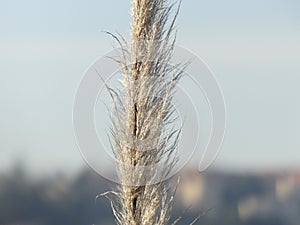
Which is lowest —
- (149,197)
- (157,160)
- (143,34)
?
(149,197)

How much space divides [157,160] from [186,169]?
22 cm

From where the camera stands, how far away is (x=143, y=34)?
6.64 ft

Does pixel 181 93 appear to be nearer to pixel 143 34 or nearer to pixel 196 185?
pixel 143 34

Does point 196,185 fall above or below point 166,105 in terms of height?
below

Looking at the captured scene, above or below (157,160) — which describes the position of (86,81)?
above

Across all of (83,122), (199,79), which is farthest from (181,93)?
(83,122)

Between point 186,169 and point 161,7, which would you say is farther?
point 186,169

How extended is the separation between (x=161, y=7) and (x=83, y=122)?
539 millimetres

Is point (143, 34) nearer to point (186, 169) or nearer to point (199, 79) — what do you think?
point (199, 79)

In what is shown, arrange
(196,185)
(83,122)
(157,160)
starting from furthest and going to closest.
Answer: (196,185) < (83,122) < (157,160)

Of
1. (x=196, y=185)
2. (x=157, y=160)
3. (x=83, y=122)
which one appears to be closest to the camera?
(x=157, y=160)

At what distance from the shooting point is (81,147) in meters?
2.13

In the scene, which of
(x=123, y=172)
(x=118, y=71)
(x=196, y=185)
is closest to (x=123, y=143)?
(x=123, y=172)

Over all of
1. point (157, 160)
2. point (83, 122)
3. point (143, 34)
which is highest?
point (143, 34)
